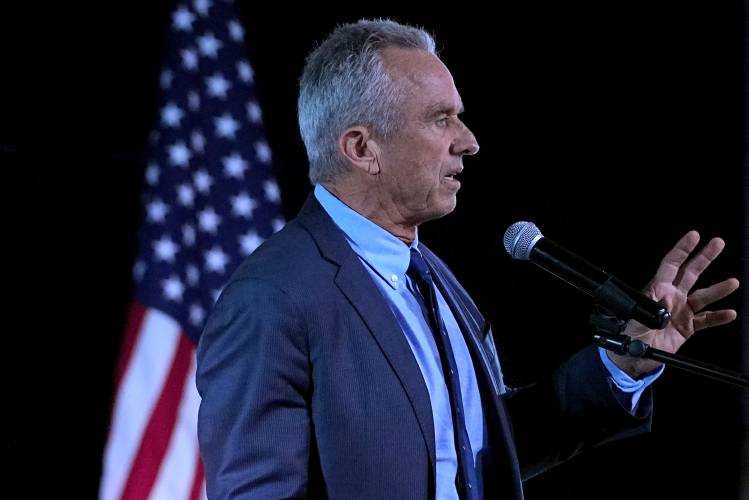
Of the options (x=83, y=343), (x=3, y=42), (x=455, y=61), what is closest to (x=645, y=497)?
(x=455, y=61)

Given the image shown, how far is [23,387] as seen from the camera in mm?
2285

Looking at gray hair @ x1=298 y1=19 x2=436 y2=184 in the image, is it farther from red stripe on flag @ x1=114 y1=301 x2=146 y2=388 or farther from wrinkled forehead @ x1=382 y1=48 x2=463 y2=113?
red stripe on flag @ x1=114 y1=301 x2=146 y2=388

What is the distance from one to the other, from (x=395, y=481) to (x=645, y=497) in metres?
1.90

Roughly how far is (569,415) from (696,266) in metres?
0.36

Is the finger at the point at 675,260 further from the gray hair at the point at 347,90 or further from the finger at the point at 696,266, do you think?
the gray hair at the point at 347,90

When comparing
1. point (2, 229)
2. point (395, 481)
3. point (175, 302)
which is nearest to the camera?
point (395, 481)

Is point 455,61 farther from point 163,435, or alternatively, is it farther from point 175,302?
point 163,435

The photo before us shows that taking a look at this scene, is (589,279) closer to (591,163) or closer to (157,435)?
(157,435)

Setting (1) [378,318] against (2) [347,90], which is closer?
(1) [378,318]

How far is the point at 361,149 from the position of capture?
5.17 ft

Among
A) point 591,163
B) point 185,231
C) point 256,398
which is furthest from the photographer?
point 591,163

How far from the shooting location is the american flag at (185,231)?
2344 millimetres

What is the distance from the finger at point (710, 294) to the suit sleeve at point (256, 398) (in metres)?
0.77

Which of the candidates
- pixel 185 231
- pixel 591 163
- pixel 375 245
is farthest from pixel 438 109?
pixel 591 163
